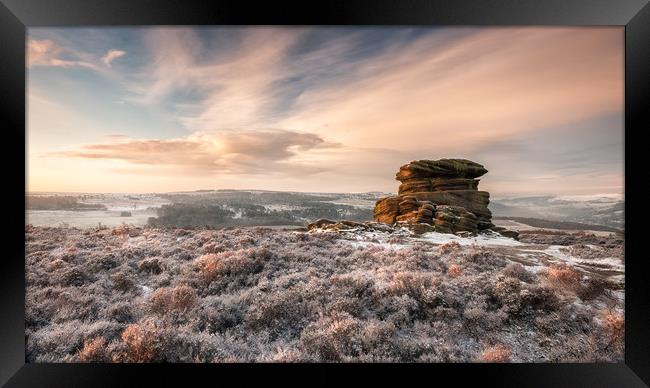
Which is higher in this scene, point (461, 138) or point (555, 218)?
point (461, 138)

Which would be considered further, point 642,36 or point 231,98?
point 231,98

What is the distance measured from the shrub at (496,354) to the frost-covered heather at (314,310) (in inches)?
0.7

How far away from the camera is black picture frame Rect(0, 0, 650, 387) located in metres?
3.37

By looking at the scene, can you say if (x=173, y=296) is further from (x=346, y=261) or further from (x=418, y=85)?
(x=418, y=85)

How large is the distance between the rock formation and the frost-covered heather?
7.83 m

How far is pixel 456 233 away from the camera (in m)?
14.3

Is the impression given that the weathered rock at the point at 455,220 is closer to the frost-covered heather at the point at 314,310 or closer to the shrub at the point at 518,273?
the frost-covered heather at the point at 314,310

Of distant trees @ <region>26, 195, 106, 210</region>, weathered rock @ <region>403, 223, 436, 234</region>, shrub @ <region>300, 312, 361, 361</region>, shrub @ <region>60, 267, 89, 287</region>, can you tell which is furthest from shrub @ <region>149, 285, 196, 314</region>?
weathered rock @ <region>403, 223, 436, 234</region>

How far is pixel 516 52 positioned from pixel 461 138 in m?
2.31

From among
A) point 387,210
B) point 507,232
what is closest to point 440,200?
point 387,210

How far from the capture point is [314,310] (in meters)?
4.49
